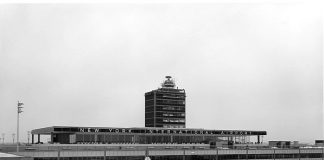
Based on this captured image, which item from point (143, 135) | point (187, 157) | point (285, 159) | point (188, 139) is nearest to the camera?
point (187, 157)

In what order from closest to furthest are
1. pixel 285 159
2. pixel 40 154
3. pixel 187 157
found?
pixel 40 154 → pixel 187 157 → pixel 285 159

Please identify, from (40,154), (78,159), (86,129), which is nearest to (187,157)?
(78,159)

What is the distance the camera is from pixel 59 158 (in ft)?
289

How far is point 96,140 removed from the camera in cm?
17825

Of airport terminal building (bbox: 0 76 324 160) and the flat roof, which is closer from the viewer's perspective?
airport terminal building (bbox: 0 76 324 160)

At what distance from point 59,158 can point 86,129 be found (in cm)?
8558

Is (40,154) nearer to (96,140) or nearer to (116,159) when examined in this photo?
(116,159)

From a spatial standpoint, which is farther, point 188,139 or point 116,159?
point 188,139

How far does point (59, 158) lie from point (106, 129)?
88.3 meters

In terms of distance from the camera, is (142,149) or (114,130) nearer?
(142,149)

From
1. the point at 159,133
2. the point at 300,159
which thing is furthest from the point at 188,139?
the point at 300,159

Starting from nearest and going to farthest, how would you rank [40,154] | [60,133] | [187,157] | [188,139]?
[40,154] → [187,157] → [60,133] → [188,139]

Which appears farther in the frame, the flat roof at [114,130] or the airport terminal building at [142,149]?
the flat roof at [114,130]

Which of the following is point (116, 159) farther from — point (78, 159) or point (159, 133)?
point (159, 133)
